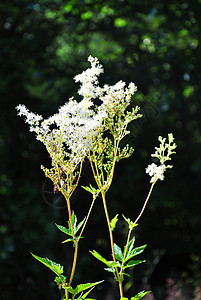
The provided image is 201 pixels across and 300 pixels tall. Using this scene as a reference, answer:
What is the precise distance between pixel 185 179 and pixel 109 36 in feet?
5.31

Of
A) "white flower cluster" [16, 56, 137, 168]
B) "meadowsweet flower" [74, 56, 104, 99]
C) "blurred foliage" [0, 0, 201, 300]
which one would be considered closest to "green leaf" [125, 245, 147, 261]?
"white flower cluster" [16, 56, 137, 168]

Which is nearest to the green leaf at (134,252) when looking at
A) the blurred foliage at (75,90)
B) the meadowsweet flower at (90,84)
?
the meadowsweet flower at (90,84)

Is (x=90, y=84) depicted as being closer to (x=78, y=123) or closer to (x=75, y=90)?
(x=78, y=123)

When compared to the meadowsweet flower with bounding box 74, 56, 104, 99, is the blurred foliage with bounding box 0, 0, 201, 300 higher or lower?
lower

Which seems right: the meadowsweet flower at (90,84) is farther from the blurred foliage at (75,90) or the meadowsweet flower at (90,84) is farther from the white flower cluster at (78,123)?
the blurred foliage at (75,90)

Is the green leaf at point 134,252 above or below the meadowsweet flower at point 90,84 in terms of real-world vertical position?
below

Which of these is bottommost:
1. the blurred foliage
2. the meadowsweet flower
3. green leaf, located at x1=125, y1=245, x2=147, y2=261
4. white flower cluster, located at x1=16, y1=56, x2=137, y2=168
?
the blurred foliage

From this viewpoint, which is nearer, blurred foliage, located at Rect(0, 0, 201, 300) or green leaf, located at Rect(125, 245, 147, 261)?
green leaf, located at Rect(125, 245, 147, 261)

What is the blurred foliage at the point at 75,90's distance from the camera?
11.2 ft

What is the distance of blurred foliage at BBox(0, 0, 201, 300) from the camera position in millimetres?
3412

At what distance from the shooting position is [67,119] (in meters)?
0.75

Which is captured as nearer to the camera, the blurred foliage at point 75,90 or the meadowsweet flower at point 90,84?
the meadowsweet flower at point 90,84

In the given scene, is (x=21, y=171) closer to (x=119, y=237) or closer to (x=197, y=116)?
(x=119, y=237)

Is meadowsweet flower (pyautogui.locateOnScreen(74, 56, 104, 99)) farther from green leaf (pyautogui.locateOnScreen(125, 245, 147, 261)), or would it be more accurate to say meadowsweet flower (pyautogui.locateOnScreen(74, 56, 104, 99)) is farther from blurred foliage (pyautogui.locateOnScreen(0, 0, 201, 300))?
blurred foliage (pyautogui.locateOnScreen(0, 0, 201, 300))
